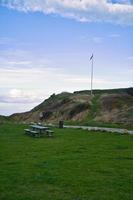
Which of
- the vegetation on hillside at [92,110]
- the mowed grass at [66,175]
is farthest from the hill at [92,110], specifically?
the mowed grass at [66,175]

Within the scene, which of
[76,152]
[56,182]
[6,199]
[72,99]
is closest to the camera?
[6,199]

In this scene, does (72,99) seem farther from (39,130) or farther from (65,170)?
(65,170)

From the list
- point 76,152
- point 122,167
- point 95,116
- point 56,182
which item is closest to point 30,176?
point 56,182

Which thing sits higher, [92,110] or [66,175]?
[92,110]

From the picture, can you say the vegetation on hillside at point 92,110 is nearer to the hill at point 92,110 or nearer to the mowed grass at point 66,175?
the hill at point 92,110

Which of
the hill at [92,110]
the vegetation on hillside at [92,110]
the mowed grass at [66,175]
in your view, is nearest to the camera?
the mowed grass at [66,175]

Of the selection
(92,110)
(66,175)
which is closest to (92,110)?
(92,110)

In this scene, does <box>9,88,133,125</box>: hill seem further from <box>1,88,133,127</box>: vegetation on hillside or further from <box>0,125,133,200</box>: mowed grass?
<box>0,125,133,200</box>: mowed grass

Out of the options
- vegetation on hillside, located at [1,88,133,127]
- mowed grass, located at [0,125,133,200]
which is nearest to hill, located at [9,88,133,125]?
vegetation on hillside, located at [1,88,133,127]

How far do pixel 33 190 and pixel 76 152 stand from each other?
33.8ft

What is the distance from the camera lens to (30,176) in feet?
52.6

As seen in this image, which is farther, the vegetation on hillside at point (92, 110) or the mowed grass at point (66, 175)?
the vegetation on hillside at point (92, 110)

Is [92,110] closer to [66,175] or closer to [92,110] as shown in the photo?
[92,110]

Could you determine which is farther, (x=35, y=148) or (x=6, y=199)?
(x=35, y=148)
